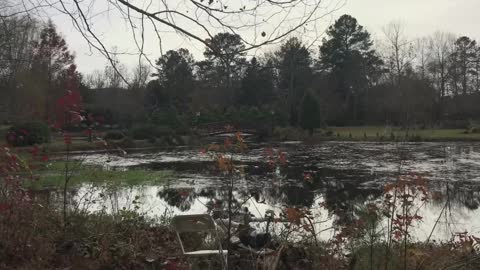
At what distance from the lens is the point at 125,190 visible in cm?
1182

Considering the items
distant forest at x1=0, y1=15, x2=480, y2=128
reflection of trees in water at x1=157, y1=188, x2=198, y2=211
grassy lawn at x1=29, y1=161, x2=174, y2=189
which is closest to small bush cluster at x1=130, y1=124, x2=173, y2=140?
distant forest at x1=0, y1=15, x2=480, y2=128

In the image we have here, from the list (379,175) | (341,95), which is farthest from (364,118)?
(379,175)

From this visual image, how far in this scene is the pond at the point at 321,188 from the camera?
26.1ft

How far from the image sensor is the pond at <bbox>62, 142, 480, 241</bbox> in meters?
7.96

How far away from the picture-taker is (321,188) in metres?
12.8

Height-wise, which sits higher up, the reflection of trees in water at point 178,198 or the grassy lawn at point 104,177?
the grassy lawn at point 104,177

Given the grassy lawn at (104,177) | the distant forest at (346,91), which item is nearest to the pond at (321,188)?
the grassy lawn at (104,177)

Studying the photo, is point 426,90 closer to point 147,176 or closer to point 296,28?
point 147,176

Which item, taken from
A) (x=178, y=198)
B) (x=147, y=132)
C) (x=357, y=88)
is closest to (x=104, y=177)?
(x=178, y=198)

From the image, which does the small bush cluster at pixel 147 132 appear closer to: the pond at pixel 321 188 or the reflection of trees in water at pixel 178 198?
the pond at pixel 321 188

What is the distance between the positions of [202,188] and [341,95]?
38.5m

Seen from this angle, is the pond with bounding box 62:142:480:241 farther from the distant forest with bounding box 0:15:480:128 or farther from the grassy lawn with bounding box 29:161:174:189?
the distant forest with bounding box 0:15:480:128

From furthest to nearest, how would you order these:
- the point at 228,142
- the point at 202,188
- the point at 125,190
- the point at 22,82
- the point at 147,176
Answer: the point at 22,82, the point at 147,176, the point at 202,188, the point at 125,190, the point at 228,142

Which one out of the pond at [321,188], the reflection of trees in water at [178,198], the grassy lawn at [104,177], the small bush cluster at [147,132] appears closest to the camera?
the pond at [321,188]
